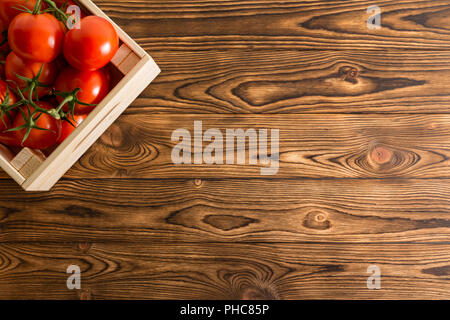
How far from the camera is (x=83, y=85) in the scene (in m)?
0.61

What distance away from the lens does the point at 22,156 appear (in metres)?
0.62

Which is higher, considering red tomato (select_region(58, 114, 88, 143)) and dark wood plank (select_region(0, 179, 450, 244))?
red tomato (select_region(58, 114, 88, 143))

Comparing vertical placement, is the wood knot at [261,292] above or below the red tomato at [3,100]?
below

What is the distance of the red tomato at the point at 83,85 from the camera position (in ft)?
2.00


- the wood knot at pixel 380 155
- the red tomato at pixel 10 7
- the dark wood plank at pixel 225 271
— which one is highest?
the red tomato at pixel 10 7

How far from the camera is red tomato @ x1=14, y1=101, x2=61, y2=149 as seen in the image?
1.98ft

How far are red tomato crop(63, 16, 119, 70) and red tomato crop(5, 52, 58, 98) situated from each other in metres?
0.05

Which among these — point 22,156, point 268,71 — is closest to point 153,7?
point 268,71

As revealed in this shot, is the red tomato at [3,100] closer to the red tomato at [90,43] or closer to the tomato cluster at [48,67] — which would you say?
the tomato cluster at [48,67]

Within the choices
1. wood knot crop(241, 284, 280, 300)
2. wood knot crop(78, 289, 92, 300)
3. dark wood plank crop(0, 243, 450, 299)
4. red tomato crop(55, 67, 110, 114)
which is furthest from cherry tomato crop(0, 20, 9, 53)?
wood knot crop(241, 284, 280, 300)

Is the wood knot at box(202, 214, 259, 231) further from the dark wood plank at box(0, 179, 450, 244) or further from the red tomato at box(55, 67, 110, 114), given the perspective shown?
the red tomato at box(55, 67, 110, 114)

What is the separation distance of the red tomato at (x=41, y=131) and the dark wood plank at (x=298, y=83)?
21 centimetres

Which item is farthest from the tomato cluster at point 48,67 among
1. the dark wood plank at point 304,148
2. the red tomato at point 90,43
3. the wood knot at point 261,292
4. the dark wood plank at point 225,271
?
the wood knot at point 261,292

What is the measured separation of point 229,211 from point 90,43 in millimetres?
452
